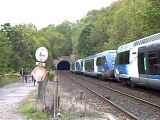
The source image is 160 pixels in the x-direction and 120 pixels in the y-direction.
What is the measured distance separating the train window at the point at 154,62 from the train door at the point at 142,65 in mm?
830

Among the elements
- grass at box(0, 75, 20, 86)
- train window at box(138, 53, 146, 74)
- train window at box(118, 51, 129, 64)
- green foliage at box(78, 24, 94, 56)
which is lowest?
grass at box(0, 75, 20, 86)

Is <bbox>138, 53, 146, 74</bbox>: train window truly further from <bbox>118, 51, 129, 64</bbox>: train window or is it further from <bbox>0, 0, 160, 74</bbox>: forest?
<bbox>0, 0, 160, 74</bbox>: forest

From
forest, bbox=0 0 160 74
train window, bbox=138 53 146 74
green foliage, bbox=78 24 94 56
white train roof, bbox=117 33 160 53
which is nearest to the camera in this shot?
white train roof, bbox=117 33 160 53

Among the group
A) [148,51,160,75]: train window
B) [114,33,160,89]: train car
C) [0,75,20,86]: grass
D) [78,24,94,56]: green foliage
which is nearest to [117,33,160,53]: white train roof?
[114,33,160,89]: train car

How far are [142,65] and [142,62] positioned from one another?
0.55 feet

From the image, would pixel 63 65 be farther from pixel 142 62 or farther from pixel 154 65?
pixel 154 65

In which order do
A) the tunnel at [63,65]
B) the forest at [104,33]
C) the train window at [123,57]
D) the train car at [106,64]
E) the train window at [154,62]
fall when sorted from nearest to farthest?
1. the train window at [154,62]
2. the train window at [123,57]
3. the forest at [104,33]
4. the train car at [106,64]
5. the tunnel at [63,65]

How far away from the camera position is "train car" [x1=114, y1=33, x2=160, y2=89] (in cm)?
2212

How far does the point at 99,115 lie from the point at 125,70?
15.2m

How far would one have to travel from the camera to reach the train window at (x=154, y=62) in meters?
21.5

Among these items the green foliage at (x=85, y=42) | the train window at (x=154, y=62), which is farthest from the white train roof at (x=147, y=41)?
the green foliage at (x=85, y=42)

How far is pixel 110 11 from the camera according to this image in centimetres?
9462

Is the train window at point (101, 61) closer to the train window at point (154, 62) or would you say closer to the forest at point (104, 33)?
the forest at point (104, 33)

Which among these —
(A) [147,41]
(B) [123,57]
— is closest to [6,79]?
(B) [123,57]
